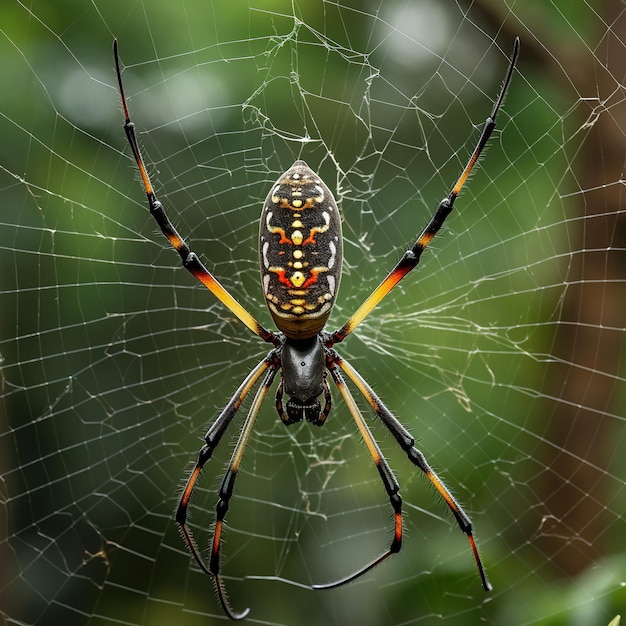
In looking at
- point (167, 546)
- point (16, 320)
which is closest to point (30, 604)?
point (167, 546)

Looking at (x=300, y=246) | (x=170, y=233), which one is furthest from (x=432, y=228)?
(x=170, y=233)

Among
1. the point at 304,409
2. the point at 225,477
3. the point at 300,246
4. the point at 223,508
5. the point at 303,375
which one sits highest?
the point at 300,246

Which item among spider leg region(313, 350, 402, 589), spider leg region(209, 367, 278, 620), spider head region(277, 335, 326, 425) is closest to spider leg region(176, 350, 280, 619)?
spider leg region(209, 367, 278, 620)

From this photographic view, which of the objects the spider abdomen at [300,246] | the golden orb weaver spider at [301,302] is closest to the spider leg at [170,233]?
the golden orb weaver spider at [301,302]

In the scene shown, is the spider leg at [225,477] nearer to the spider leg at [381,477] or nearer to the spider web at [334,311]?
the spider web at [334,311]

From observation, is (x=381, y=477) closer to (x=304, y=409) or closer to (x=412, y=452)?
(x=412, y=452)

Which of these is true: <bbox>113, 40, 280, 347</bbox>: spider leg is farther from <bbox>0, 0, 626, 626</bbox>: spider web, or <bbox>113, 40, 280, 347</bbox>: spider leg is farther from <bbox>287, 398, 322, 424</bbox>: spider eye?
<bbox>0, 0, 626, 626</bbox>: spider web
